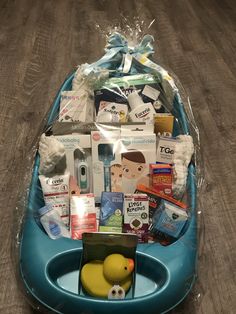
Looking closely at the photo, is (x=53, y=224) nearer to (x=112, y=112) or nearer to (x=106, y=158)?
(x=106, y=158)

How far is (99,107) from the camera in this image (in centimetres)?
113

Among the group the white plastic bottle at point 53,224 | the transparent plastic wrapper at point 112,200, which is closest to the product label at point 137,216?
the transparent plastic wrapper at point 112,200

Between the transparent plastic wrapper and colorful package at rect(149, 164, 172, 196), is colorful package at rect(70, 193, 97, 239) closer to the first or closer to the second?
the transparent plastic wrapper

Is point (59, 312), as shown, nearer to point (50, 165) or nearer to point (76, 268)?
point (76, 268)

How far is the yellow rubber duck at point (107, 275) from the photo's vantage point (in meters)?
0.79

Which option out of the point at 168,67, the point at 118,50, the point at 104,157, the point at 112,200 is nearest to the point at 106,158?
the point at 104,157

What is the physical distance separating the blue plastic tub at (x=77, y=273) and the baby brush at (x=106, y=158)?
0.17m

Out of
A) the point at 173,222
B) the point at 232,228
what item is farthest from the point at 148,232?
the point at 232,228

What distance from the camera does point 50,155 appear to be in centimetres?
94

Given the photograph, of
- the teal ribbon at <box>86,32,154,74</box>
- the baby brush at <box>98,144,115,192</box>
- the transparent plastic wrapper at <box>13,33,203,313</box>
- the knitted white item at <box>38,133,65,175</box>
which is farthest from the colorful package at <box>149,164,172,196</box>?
the teal ribbon at <box>86,32,154,74</box>

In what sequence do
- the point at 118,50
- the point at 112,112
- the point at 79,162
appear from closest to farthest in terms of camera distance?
the point at 79,162 → the point at 112,112 → the point at 118,50

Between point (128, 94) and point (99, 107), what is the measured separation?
0.28 feet

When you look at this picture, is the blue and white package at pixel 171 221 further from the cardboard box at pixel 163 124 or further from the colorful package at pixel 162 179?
the cardboard box at pixel 163 124

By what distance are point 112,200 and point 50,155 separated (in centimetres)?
17
